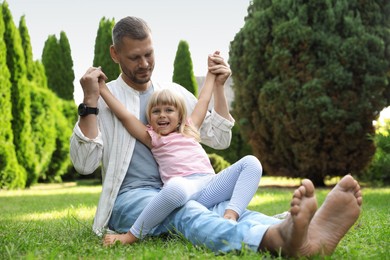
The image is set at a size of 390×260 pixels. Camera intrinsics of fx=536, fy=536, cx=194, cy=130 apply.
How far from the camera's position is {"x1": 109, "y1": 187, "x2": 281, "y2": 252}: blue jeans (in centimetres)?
251

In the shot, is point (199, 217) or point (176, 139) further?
point (176, 139)

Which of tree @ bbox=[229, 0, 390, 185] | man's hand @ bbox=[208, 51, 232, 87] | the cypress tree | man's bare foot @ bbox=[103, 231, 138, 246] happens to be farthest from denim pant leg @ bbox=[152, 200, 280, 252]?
the cypress tree

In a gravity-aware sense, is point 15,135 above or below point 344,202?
below

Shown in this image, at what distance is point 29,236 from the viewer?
337cm

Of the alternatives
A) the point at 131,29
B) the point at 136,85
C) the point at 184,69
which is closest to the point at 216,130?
the point at 136,85

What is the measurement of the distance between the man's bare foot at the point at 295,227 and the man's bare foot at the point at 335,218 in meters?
0.10

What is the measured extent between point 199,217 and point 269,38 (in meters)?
8.46

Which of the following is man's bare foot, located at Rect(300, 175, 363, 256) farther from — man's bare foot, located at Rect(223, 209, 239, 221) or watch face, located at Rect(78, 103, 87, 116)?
watch face, located at Rect(78, 103, 87, 116)

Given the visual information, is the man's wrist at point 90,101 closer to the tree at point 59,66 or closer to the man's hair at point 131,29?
the man's hair at point 131,29

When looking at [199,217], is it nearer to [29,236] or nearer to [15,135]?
[29,236]

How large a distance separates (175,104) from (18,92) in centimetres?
855

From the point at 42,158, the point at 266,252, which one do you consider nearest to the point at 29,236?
the point at 266,252

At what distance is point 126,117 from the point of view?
3357 millimetres

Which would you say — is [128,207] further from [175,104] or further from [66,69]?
[66,69]
